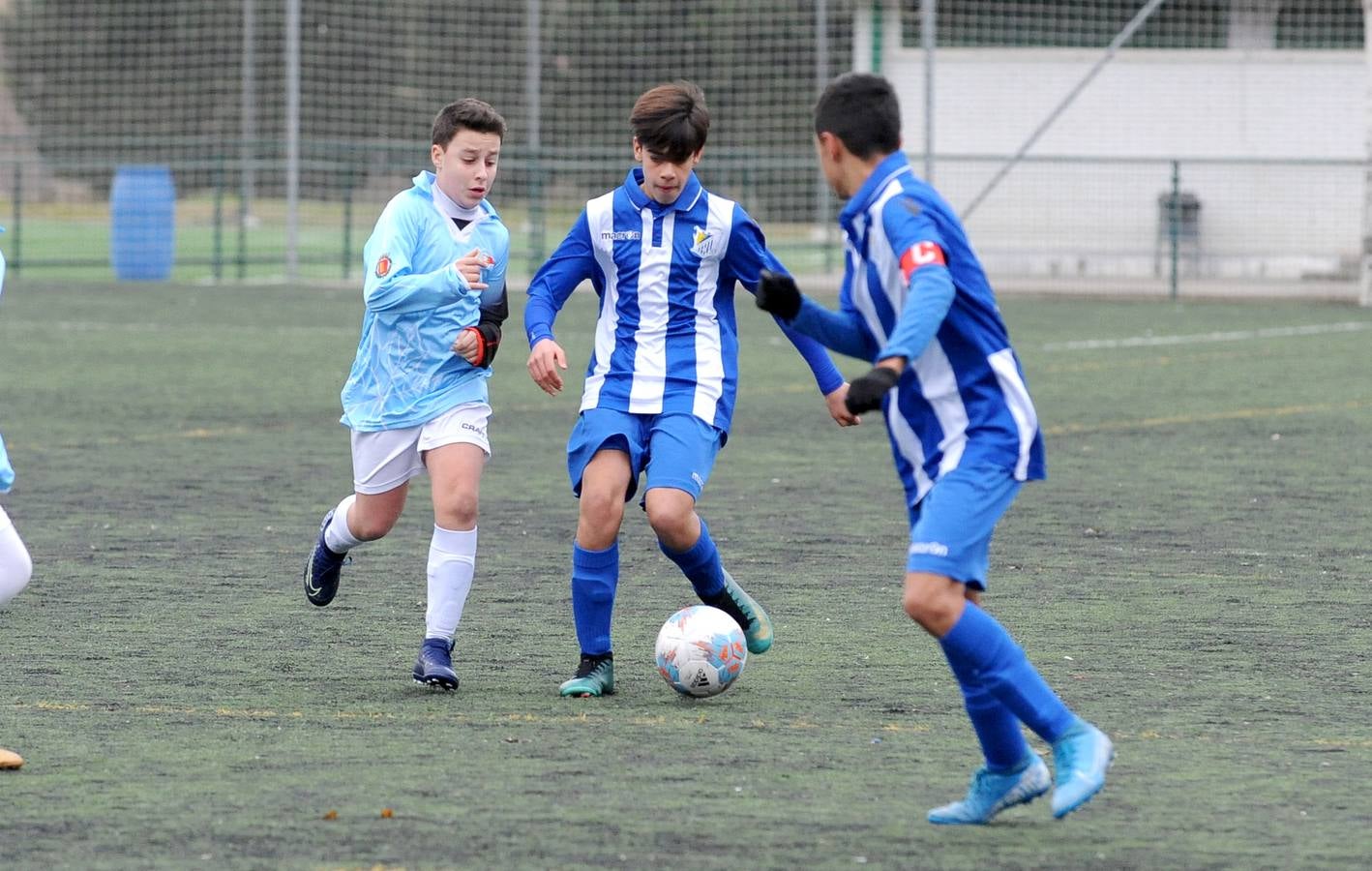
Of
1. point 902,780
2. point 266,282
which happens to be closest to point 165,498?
point 902,780

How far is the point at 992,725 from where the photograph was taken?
4398mm

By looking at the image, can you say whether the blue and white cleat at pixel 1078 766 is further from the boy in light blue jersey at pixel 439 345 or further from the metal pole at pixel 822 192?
the metal pole at pixel 822 192

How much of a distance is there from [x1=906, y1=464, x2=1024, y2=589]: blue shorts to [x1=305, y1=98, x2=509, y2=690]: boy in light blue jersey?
5.75 feet

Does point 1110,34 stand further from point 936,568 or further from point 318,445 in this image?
point 936,568

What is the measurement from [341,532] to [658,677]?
104cm

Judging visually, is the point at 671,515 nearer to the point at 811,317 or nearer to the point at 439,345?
the point at 439,345

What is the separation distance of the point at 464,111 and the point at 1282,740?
103 inches

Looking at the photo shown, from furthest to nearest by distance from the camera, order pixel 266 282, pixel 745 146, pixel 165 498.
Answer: pixel 745 146, pixel 266 282, pixel 165 498

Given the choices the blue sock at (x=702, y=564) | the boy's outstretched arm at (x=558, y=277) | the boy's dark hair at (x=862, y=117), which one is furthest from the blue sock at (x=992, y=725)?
the boy's outstretched arm at (x=558, y=277)

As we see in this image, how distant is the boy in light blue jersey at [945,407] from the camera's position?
4.33 meters

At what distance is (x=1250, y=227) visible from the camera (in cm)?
2658

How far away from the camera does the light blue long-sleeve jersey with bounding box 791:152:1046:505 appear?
4426 mm

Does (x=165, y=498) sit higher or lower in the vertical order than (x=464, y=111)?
lower

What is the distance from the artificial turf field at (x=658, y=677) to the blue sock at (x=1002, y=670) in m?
0.23
